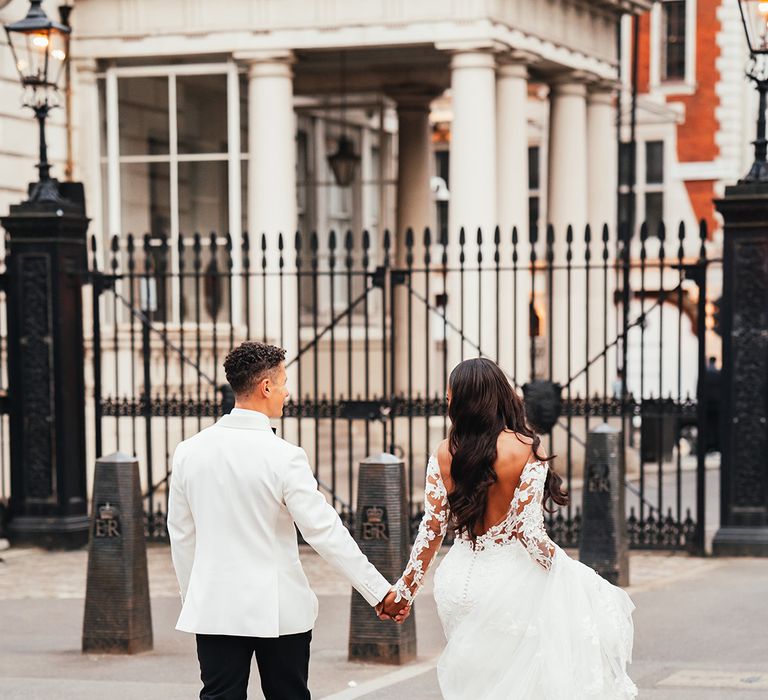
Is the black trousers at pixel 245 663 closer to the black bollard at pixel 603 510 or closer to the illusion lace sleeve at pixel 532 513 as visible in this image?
the illusion lace sleeve at pixel 532 513

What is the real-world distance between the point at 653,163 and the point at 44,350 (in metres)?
26.1

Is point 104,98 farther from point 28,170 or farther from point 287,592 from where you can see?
point 287,592

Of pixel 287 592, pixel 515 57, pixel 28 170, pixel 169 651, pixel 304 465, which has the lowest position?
pixel 169 651

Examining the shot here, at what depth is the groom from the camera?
5305 mm

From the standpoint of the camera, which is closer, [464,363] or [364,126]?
[464,363]

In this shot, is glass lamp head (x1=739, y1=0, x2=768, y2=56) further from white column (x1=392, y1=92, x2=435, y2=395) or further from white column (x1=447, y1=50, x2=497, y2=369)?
white column (x1=392, y1=92, x2=435, y2=395)

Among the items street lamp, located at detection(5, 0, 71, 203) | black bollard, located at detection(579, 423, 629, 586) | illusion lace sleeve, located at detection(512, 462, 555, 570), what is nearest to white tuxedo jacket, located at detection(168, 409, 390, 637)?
illusion lace sleeve, located at detection(512, 462, 555, 570)

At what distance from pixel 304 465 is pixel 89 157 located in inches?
553

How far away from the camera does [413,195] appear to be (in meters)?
22.2

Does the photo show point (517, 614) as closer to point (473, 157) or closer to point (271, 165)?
point (473, 157)

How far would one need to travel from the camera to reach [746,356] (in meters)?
12.4

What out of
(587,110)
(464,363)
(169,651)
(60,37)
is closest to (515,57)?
(587,110)

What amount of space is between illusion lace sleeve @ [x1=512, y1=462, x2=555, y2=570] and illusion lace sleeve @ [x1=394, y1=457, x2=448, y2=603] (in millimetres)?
265

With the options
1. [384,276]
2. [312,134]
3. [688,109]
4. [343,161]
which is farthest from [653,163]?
[384,276]
